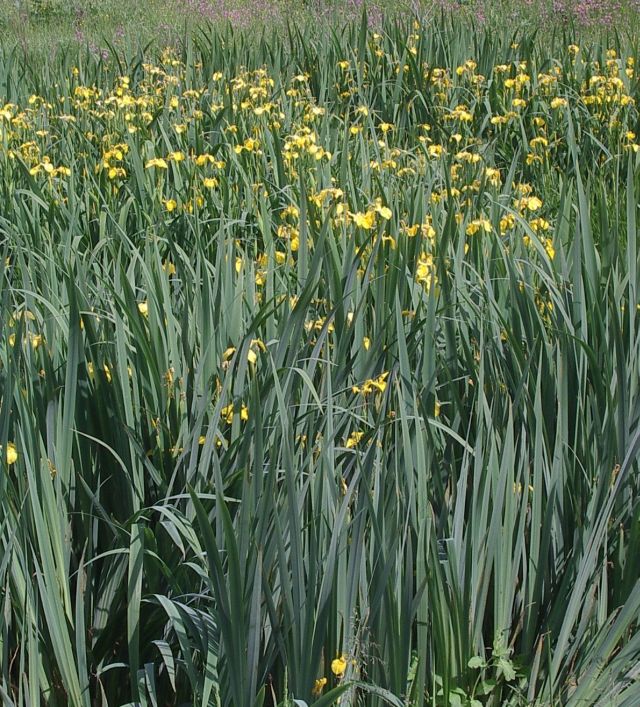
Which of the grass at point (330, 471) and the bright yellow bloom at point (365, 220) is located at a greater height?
the bright yellow bloom at point (365, 220)

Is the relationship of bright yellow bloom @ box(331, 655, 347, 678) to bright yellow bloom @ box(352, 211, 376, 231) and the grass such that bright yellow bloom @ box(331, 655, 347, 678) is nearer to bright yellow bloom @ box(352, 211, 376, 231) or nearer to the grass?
the grass

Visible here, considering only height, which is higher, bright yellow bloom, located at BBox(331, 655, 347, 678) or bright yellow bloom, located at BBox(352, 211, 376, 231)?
bright yellow bloom, located at BBox(352, 211, 376, 231)

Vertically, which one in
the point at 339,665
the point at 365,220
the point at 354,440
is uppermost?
the point at 365,220

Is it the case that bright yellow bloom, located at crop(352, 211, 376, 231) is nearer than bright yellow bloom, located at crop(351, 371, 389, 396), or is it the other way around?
bright yellow bloom, located at crop(351, 371, 389, 396)

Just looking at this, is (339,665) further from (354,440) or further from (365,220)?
(365,220)

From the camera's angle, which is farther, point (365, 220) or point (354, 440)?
point (365, 220)

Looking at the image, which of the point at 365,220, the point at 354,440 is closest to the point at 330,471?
the point at 354,440

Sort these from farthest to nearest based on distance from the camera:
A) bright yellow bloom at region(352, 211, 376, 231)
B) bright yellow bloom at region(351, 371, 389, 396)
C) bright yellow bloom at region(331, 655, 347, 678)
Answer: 1. bright yellow bloom at region(352, 211, 376, 231)
2. bright yellow bloom at region(351, 371, 389, 396)
3. bright yellow bloom at region(331, 655, 347, 678)

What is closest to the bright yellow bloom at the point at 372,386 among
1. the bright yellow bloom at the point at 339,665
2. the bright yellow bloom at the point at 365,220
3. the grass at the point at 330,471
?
the grass at the point at 330,471

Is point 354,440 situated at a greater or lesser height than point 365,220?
lesser

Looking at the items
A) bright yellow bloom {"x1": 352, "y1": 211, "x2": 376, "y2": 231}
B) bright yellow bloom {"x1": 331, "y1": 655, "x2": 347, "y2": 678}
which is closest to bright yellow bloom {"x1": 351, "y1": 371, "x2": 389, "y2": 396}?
bright yellow bloom {"x1": 331, "y1": 655, "x2": 347, "y2": 678}

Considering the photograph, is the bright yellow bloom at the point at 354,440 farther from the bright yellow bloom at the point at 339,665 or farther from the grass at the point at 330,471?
the bright yellow bloom at the point at 339,665

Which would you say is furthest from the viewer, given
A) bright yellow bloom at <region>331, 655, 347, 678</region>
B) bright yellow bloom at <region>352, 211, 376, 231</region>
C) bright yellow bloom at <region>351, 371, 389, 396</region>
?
bright yellow bloom at <region>352, 211, 376, 231</region>

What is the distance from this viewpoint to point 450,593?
144 centimetres
